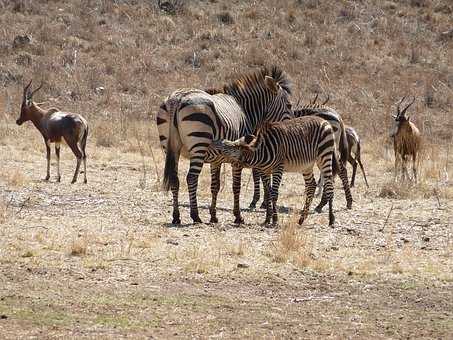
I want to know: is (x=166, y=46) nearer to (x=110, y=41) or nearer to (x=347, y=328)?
(x=110, y=41)

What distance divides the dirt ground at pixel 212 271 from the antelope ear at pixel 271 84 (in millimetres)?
2186

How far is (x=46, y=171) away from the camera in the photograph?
2114 cm

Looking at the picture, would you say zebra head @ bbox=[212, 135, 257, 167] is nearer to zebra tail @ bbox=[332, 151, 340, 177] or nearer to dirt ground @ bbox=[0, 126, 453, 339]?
dirt ground @ bbox=[0, 126, 453, 339]

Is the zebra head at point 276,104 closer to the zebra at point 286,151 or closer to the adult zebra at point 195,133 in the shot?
the adult zebra at point 195,133

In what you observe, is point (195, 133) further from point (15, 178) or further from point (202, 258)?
point (15, 178)

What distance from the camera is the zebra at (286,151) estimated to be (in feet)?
47.9

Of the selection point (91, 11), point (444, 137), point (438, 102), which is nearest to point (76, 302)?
point (444, 137)

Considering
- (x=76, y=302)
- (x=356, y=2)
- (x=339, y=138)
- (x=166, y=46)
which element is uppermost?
(x=356, y=2)

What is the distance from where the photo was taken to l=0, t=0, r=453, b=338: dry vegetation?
9562 mm

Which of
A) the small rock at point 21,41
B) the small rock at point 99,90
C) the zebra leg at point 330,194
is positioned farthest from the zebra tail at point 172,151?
the small rock at point 21,41

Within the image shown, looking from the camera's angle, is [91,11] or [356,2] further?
[356,2]

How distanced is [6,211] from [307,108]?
22.2 ft

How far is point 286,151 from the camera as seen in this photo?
15.0 metres

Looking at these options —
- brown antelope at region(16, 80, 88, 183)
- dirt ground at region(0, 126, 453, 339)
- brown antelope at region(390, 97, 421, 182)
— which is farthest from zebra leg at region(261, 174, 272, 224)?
brown antelope at region(390, 97, 421, 182)
